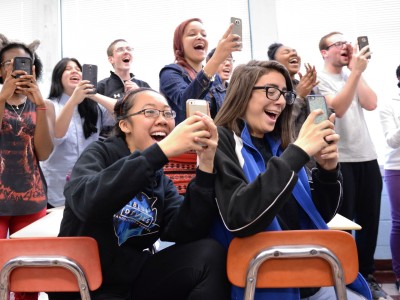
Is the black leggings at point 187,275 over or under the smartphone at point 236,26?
under

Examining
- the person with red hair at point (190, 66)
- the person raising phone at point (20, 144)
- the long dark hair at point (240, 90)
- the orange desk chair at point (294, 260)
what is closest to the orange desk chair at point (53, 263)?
the orange desk chair at point (294, 260)

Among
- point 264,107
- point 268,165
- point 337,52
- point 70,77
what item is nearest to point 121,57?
point 70,77

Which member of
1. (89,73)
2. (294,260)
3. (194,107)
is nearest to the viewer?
(294,260)

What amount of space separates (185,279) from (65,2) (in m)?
3.84

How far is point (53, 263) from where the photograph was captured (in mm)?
1271

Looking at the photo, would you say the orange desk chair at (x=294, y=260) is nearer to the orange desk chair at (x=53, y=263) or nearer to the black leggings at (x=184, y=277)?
the black leggings at (x=184, y=277)

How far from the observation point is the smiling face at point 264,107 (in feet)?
5.30

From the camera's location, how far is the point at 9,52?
231 cm

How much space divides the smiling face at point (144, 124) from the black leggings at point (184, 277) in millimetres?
412

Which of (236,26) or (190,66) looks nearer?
(236,26)

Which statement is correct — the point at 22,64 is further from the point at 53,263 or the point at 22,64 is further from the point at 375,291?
the point at 375,291

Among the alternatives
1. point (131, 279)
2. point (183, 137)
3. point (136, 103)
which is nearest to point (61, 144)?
point (136, 103)

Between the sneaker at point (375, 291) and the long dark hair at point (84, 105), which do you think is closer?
the sneaker at point (375, 291)

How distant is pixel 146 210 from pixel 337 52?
2.14 metres
